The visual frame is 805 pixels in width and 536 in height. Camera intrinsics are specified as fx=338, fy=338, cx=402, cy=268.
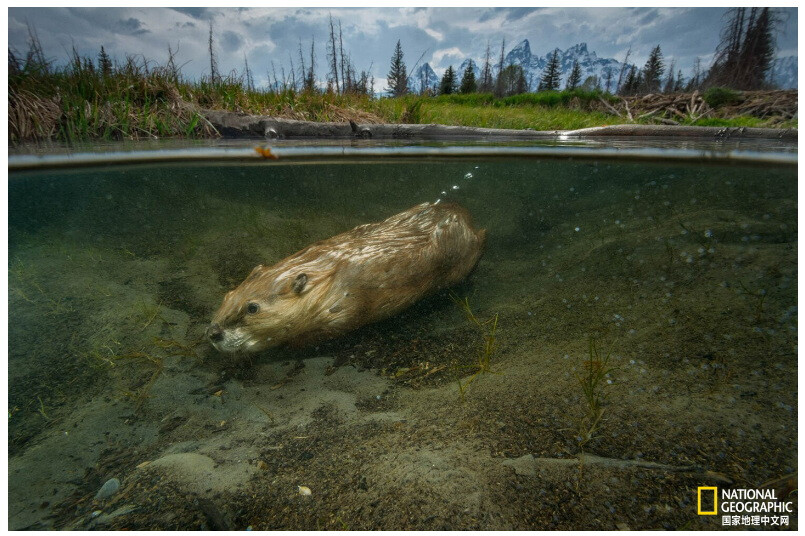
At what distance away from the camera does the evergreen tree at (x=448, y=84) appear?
11.4 meters

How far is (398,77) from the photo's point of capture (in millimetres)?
6664

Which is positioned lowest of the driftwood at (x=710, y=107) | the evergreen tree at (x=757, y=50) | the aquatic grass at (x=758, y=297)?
the aquatic grass at (x=758, y=297)

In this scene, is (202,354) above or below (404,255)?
below

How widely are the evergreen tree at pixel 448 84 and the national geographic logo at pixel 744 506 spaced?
1226cm

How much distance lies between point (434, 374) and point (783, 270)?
3043 mm

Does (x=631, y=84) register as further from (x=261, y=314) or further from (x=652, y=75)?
(x=261, y=314)

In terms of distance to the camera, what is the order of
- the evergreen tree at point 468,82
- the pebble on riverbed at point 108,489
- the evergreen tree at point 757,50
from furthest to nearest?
the evergreen tree at point 468,82, the evergreen tree at point 757,50, the pebble on riverbed at point 108,489

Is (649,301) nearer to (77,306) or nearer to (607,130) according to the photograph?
(77,306)

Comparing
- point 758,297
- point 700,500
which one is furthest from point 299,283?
point 758,297

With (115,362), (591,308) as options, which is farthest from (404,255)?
(115,362)

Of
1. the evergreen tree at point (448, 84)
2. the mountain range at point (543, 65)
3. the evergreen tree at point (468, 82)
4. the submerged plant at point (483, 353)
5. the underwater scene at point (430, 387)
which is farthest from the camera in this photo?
the evergreen tree at point (468, 82)

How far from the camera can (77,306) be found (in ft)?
10.9

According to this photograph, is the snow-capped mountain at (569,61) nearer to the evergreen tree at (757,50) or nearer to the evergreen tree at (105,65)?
the evergreen tree at (757,50)

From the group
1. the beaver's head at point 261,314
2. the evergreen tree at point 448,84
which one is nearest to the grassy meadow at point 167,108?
the evergreen tree at point 448,84
